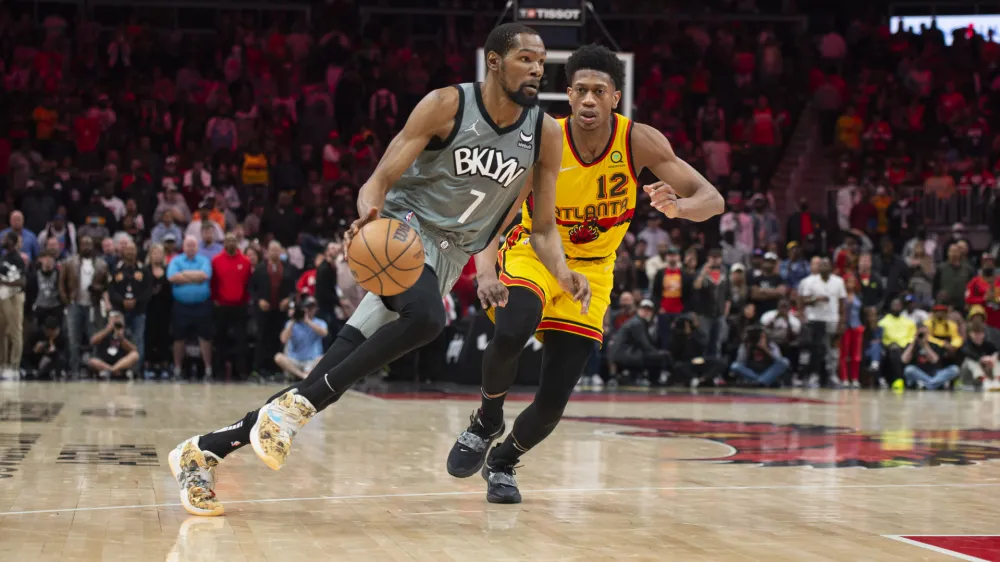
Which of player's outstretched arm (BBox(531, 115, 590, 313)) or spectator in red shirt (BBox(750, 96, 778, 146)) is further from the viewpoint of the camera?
spectator in red shirt (BBox(750, 96, 778, 146))

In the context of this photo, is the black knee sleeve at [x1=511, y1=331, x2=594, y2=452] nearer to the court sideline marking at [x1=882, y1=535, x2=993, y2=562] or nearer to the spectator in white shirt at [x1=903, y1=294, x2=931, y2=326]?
the court sideline marking at [x1=882, y1=535, x2=993, y2=562]

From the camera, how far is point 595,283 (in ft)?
20.4

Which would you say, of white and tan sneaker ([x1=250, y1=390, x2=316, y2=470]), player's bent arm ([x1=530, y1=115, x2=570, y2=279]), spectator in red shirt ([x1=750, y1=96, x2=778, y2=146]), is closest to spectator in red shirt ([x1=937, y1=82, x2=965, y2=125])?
spectator in red shirt ([x1=750, y1=96, x2=778, y2=146])

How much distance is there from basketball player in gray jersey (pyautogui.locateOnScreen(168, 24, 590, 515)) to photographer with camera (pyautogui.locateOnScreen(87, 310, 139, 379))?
11.1 meters

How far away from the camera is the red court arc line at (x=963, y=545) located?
450 cm

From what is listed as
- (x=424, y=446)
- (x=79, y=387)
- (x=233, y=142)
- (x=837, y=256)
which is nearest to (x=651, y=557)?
(x=424, y=446)

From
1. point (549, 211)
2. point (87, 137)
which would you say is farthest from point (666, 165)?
point (87, 137)

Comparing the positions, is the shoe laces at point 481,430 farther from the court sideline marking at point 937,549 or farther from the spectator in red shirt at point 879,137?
the spectator in red shirt at point 879,137

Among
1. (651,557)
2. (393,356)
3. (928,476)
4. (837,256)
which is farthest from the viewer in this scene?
(837,256)

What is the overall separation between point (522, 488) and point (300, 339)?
33.1 ft

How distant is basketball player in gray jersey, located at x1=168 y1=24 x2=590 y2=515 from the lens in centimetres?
505

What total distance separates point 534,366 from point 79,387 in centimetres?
521

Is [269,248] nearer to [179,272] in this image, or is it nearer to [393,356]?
[179,272]

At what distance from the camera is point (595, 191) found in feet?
20.0
